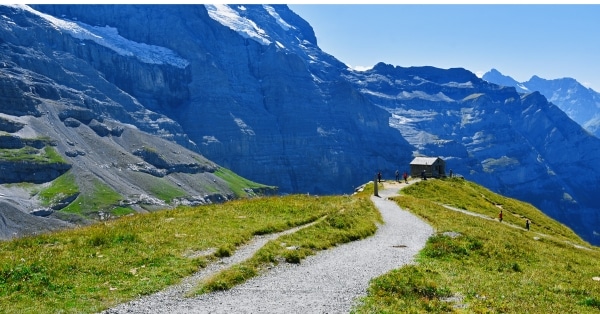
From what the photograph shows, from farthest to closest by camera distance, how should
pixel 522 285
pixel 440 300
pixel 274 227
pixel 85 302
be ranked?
pixel 274 227 → pixel 522 285 → pixel 440 300 → pixel 85 302

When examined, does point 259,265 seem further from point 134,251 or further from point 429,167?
point 429,167

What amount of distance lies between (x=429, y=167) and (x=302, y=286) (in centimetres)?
10193

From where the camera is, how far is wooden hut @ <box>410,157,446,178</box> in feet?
390

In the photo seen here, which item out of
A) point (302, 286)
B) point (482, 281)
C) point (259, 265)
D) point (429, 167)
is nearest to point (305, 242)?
point (259, 265)

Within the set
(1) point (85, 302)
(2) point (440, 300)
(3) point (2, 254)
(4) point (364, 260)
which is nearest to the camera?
(1) point (85, 302)

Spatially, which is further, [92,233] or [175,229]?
[175,229]

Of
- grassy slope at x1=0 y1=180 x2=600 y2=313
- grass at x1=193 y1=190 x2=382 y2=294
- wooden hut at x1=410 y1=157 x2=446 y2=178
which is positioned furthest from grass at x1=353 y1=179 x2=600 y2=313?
wooden hut at x1=410 y1=157 x2=446 y2=178

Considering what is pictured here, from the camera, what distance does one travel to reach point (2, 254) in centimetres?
2656

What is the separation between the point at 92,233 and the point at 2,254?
568 cm

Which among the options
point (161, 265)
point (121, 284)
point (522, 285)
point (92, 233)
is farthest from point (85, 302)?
point (522, 285)

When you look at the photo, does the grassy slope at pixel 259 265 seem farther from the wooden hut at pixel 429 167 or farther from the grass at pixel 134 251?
the wooden hut at pixel 429 167

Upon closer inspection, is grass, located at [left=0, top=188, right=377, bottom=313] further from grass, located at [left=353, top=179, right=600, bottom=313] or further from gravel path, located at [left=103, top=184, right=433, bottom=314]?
grass, located at [left=353, top=179, right=600, bottom=313]

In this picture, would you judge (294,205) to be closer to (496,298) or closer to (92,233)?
(92,233)

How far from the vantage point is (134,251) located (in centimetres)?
2744
